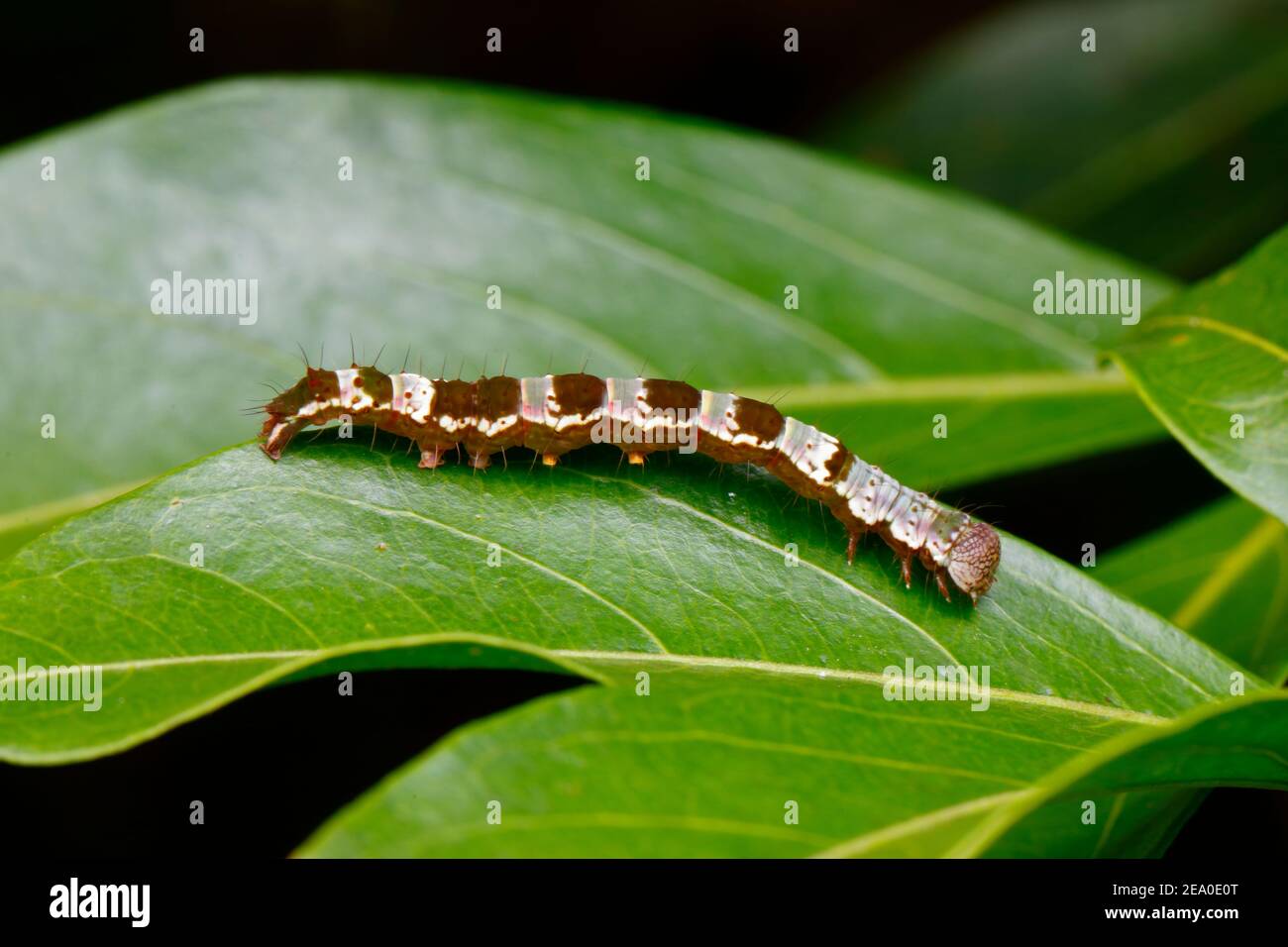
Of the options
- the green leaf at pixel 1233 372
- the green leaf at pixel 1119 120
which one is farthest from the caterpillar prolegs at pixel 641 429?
the green leaf at pixel 1119 120

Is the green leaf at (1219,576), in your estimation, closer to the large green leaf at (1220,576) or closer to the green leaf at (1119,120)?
the large green leaf at (1220,576)

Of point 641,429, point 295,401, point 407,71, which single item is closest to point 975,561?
point 641,429

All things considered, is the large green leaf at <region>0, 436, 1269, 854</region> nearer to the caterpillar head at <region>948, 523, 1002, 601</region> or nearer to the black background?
the caterpillar head at <region>948, 523, 1002, 601</region>

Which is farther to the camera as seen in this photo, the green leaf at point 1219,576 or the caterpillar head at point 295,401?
the green leaf at point 1219,576

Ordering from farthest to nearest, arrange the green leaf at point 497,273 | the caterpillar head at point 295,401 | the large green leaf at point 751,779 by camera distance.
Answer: the green leaf at point 497,273 < the caterpillar head at point 295,401 < the large green leaf at point 751,779

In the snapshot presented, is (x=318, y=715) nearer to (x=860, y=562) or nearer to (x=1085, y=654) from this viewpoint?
(x=860, y=562)
